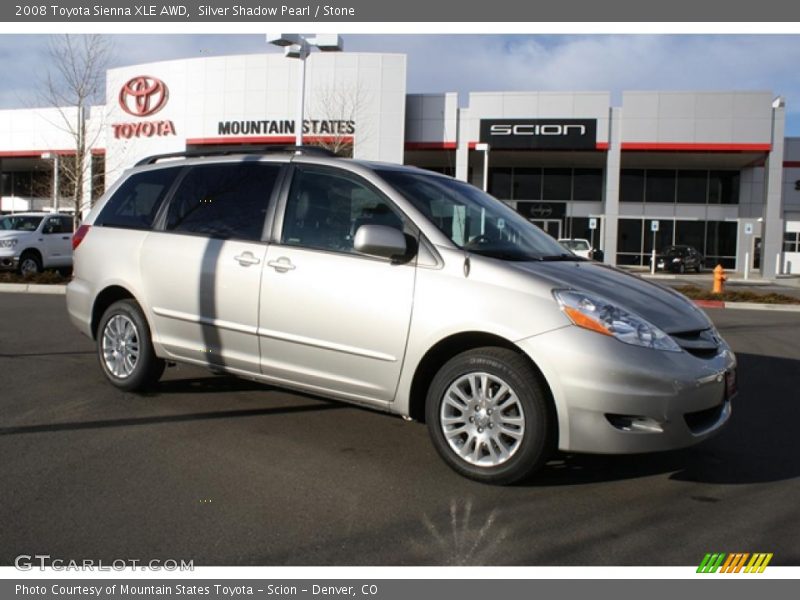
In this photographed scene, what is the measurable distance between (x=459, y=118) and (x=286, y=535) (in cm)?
2811

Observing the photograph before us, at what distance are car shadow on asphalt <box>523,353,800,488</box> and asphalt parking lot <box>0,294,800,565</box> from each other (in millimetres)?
18

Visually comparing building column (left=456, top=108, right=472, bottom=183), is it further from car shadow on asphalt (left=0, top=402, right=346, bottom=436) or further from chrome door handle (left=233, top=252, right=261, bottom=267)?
chrome door handle (left=233, top=252, right=261, bottom=267)

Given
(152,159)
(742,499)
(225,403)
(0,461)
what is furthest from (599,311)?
(152,159)

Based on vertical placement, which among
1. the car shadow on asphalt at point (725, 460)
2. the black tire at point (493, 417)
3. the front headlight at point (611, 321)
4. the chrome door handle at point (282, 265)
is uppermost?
the chrome door handle at point (282, 265)

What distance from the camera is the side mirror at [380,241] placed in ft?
14.0

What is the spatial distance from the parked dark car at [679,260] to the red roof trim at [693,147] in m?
4.76

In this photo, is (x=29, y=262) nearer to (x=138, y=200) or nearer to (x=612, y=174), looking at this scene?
(x=138, y=200)

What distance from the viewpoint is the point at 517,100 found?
29594mm

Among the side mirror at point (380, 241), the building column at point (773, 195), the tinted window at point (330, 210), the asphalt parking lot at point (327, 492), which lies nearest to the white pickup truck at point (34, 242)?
the asphalt parking lot at point (327, 492)

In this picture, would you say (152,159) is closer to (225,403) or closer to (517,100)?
(225,403)

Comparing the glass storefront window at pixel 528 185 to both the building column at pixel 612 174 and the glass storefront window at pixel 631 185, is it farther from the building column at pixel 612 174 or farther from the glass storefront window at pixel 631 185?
the building column at pixel 612 174

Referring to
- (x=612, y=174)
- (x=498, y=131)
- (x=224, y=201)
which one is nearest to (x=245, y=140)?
(x=498, y=131)

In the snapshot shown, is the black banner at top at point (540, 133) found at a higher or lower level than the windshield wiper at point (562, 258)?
higher

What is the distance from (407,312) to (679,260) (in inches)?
1199
